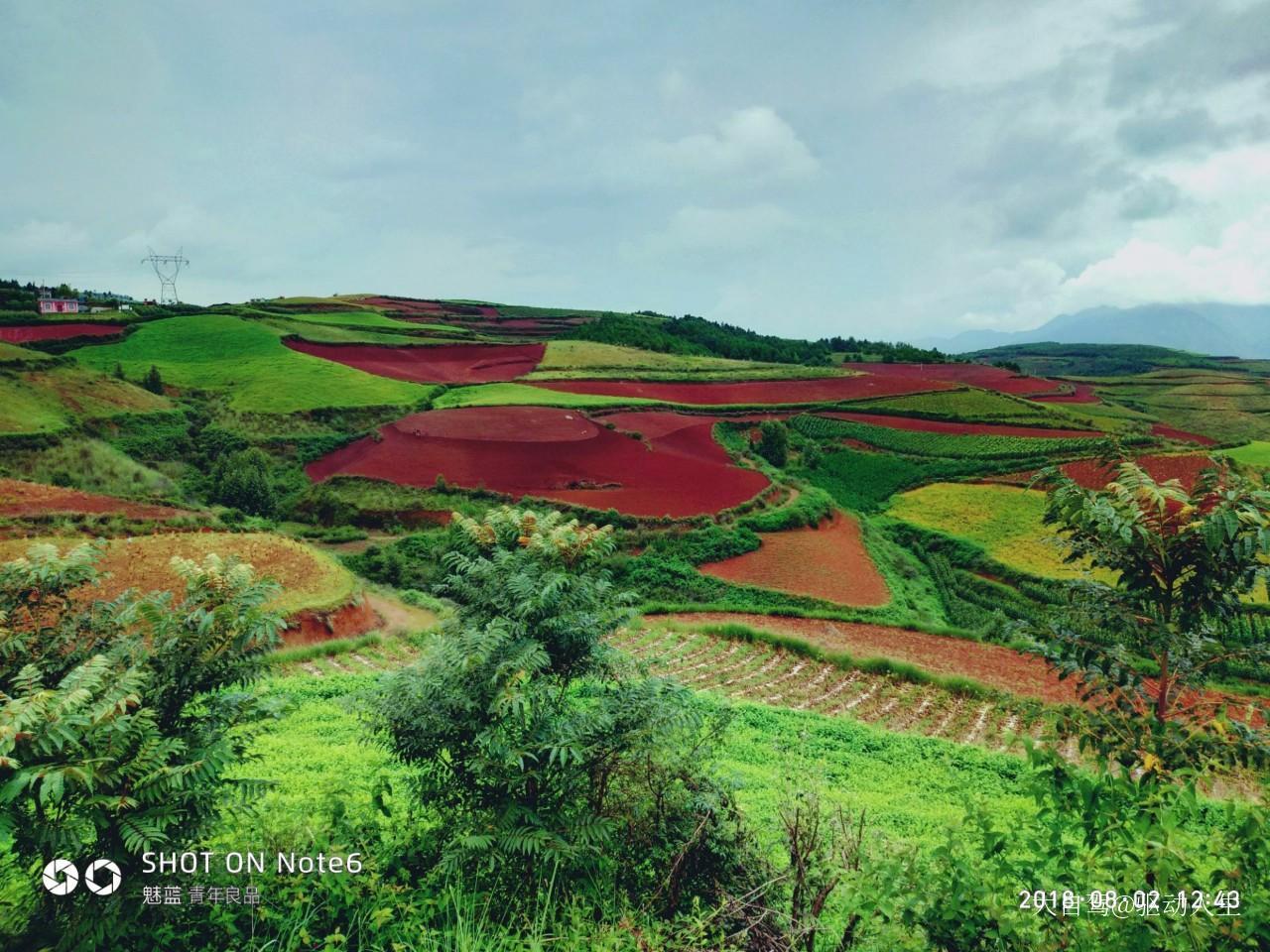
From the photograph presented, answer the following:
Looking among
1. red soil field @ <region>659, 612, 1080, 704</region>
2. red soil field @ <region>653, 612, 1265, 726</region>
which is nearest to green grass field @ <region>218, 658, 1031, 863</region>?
red soil field @ <region>653, 612, 1265, 726</region>

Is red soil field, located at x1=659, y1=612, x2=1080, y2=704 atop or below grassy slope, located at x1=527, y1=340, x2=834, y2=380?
below

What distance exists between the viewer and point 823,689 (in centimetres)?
1680

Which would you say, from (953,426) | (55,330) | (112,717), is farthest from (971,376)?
(55,330)

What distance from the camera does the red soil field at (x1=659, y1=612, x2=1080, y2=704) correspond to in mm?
17844

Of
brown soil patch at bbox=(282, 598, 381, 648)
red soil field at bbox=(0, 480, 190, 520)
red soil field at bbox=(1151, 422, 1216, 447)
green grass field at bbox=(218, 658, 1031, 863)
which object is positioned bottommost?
brown soil patch at bbox=(282, 598, 381, 648)

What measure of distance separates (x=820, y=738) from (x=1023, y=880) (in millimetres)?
8525

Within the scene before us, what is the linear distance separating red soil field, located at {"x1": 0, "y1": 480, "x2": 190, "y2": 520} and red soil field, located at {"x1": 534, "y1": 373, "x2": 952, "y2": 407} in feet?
111

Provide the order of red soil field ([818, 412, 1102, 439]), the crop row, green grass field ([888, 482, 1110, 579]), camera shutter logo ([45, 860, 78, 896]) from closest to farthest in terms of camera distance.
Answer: camera shutter logo ([45, 860, 78, 896]) → green grass field ([888, 482, 1110, 579]) → the crop row → red soil field ([818, 412, 1102, 439])

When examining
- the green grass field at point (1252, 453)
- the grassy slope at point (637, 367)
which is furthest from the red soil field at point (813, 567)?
the grassy slope at point (637, 367)

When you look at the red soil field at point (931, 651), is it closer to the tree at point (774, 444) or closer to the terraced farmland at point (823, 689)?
the terraced farmland at point (823, 689)

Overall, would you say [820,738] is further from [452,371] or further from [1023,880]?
[452,371]

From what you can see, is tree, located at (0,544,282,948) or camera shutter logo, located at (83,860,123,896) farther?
camera shutter logo, located at (83,860,123,896)

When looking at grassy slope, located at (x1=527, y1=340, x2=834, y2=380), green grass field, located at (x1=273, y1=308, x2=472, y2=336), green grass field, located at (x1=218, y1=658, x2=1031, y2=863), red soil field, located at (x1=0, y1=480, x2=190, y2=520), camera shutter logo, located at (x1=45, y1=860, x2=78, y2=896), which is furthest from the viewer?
green grass field, located at (x1=273, y1=308, x2=472, y2=336)

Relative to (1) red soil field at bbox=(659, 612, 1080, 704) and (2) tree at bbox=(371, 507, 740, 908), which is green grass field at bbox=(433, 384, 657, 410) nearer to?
(1) red soil field at bbox=(659, 612, 1080, 704)
